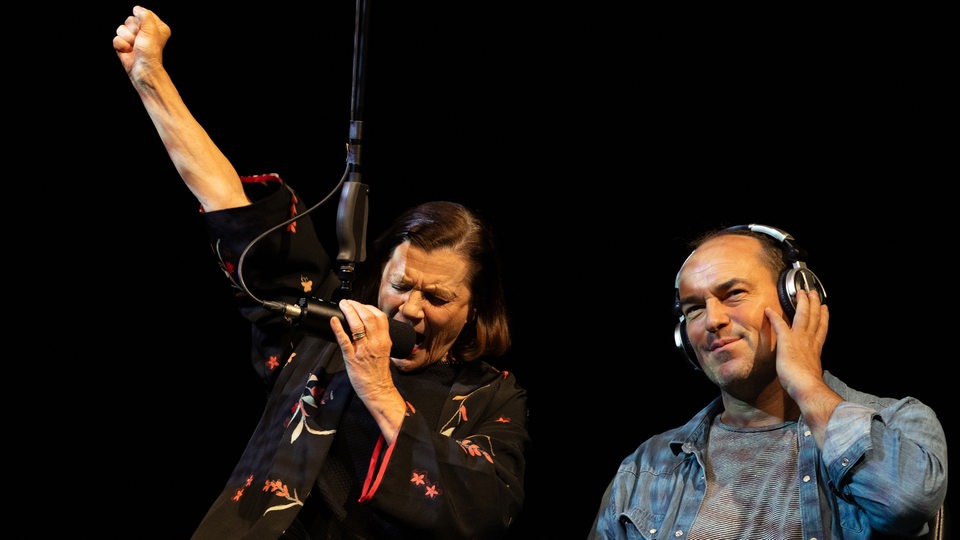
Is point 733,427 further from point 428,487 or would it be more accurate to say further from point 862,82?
point 862,82

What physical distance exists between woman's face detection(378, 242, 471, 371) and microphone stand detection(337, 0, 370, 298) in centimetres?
27

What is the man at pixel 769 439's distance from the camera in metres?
1.52

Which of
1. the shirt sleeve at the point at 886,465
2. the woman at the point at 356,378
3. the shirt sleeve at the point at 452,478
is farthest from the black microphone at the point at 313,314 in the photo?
the shirt sleeve at the point at 886,465

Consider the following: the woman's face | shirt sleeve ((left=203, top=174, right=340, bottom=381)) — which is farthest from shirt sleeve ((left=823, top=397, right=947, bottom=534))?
shirt sleeve ((left=203, top=174, right=340, bottom=381))

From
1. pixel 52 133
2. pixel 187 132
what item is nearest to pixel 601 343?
pixel 187 132

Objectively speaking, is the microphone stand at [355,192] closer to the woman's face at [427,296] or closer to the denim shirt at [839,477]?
the woman's face at [427,296]

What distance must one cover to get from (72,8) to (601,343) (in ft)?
5.63

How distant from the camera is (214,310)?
283 centimetres

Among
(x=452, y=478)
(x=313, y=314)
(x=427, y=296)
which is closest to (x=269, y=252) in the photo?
(x=313, y=314)

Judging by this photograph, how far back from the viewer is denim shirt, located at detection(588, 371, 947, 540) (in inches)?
58.4

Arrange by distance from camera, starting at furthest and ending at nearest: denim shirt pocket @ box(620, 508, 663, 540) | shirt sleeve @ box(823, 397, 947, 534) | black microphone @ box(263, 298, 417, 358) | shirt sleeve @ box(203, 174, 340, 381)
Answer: denim shirt pocket @ box(620, 508, 663, 540), shirt sleeve @ box(203, 174, 340, 381), black microphone @ box(263, 298, 417, 358), shirt sleeve @ box(823, 397, 947, 534)

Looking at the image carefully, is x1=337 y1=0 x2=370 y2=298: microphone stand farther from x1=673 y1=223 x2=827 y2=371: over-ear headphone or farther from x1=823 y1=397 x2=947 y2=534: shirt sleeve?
x1=823 y1=397 x2=947 y2=534: shirt sleeve

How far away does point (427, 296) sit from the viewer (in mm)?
1995

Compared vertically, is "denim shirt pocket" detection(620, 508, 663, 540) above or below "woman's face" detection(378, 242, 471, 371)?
below
